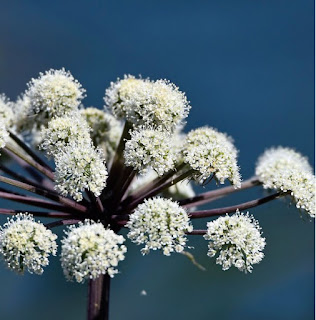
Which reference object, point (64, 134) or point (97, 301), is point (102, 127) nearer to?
point (64, 134)

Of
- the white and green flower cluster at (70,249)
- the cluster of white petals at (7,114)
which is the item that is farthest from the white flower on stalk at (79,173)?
the cluster of white petals at (7,114)

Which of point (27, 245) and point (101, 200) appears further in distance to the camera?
point (101, 200)

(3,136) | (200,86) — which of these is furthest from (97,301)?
(200,86)

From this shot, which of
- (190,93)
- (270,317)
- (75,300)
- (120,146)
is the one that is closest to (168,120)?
(120,146)

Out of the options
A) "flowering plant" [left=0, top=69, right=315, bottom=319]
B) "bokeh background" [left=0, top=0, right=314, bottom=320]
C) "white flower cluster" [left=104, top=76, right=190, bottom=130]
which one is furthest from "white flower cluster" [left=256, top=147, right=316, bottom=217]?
"bokeh background" [left=0, top=0, right=314, bottom=320]

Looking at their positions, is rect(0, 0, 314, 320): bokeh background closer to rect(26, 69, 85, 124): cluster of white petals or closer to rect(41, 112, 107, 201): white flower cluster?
rect(26, 69, 85, 124): cluster of white petals

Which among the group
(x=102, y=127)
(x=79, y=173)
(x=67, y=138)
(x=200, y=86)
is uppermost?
(x=200, y=86)
